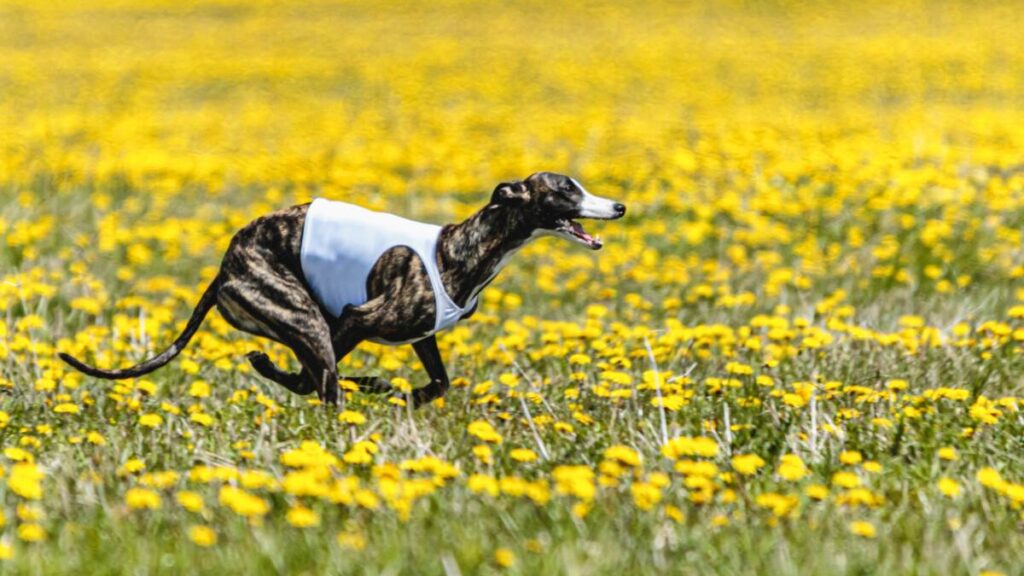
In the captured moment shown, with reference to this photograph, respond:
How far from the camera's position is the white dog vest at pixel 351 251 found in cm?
403

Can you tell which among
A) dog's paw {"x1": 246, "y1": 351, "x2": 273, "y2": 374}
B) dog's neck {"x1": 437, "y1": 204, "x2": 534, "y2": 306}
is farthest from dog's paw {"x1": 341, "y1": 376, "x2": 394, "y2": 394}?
dog's neck {"x1": 437, "y1": 204, "x2": 534, "y2": 306}

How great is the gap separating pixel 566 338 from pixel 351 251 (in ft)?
4.88

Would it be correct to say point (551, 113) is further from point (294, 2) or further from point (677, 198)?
point (294, 2)

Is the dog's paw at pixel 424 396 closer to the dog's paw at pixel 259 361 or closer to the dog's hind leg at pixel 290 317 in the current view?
the dog's hind leg at pixel 290 317

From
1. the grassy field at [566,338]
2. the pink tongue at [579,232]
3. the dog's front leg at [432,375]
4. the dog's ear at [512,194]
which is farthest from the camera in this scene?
the dog's front leg at [432,375]

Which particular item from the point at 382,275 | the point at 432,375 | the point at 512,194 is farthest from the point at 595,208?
the point at 432,375

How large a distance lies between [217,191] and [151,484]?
7048 millimetres

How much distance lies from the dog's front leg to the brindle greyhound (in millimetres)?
239

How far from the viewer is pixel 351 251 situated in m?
4.04

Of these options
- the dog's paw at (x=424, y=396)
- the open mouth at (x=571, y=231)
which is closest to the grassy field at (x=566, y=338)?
the dog's paw at (x=424, y=396)

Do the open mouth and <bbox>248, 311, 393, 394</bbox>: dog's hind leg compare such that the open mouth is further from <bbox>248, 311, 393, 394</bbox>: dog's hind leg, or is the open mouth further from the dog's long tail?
the dog's long tail

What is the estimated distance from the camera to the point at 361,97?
1694cm

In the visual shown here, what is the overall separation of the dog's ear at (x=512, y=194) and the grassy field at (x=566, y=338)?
0.69m

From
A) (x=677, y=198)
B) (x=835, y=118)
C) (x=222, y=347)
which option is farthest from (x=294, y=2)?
(x=222, y=347)
